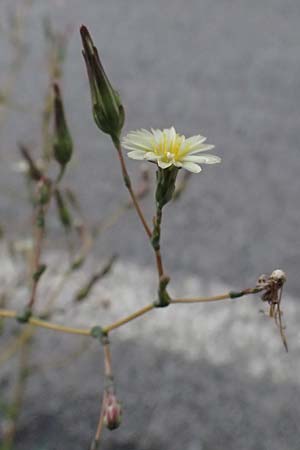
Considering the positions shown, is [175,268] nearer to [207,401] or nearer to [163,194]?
[207,401]

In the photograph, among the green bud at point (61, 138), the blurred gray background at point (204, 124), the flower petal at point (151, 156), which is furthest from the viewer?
the blurred gray background at point (204, 124)

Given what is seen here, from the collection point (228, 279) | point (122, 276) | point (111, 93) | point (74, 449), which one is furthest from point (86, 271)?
point (111, 93)

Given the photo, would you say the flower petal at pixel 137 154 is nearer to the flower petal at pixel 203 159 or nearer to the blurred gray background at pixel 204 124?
the flower petal at pixel 203 159

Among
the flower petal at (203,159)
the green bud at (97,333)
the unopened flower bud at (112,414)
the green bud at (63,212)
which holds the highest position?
the green bud at (63,212)

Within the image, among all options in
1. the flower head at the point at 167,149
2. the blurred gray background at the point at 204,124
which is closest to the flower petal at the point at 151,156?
the flower head at the point at 167,149

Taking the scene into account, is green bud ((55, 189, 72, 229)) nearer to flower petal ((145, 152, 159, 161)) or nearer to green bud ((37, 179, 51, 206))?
green bud ((37, 179, 51, 206))

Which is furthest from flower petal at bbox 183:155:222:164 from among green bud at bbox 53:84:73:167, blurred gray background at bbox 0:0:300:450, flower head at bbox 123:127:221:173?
blurred gray background at bbox 0:0:300:450
